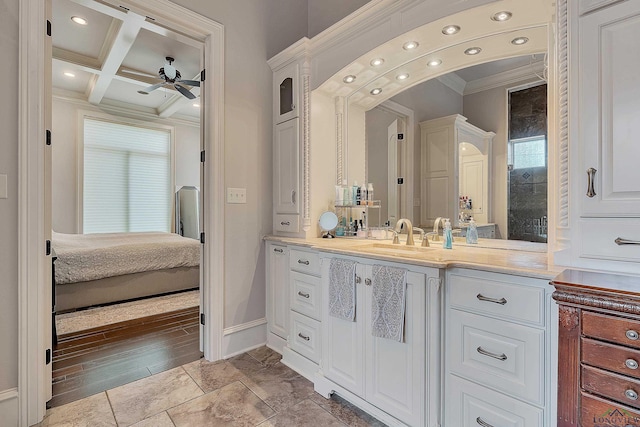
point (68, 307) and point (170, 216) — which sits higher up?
point (170, 216)

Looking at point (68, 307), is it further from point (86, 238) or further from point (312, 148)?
point (312, 148)

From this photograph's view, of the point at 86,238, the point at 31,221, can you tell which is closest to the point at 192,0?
the point at 31,221

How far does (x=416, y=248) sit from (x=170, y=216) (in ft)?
19.1

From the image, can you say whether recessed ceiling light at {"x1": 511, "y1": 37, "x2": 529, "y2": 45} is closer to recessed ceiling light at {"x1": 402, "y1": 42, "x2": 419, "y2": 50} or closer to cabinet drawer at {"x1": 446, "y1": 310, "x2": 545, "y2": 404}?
recessed ceiling light at {"x1": 402, "y1": 42, "x2": 419, "y2": 50}

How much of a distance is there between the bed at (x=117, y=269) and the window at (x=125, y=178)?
144cm

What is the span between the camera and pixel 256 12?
2.72m

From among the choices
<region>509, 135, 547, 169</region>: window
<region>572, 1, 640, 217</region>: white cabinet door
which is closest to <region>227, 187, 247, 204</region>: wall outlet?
<region>509, 135, 547, 169</region>: window

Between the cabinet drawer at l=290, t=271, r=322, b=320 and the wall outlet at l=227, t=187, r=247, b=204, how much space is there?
0.73 meters

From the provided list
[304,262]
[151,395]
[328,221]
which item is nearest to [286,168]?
[328,221]

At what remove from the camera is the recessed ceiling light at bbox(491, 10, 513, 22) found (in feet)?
5.51

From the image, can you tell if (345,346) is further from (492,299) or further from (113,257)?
(113,257)

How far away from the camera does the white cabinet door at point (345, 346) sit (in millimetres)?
1787

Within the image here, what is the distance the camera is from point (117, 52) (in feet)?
12.4

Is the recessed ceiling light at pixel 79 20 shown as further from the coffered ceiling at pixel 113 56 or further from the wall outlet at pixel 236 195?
the wall outlet at pixel 236 195
